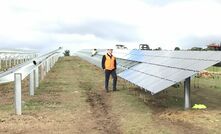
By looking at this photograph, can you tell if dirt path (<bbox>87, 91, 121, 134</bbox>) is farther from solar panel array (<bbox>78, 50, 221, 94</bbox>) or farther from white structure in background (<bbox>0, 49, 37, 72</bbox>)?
→ white structure in background (<bbox>0, 49, 37, 72</bbox>)

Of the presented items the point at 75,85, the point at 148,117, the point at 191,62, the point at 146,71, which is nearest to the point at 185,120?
the point at 148,117

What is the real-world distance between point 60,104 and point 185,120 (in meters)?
4.50

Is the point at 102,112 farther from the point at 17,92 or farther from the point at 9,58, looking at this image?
the point at 9,58

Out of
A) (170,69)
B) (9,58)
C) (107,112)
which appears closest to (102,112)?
(107,112)

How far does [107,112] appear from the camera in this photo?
556 inches

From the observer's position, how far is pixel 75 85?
2191cm

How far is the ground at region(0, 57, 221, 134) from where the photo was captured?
457 inches

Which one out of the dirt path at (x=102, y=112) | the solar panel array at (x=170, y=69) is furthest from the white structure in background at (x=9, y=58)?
the dirt path at (x=102, y=112)

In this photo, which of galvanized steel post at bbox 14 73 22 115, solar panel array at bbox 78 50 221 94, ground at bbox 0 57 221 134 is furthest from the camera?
solar panel array at bbox 78 50 221 94

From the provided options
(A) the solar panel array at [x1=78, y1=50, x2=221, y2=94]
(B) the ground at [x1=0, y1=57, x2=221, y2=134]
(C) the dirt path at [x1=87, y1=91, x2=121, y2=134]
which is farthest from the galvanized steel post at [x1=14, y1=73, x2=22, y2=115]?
(A) the solar panel array at [x1=78, y1=50, x2=221, y2=94]

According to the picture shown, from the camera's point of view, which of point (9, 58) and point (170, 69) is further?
point (9, 58)

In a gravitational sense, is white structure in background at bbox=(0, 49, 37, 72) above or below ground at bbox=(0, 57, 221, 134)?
above

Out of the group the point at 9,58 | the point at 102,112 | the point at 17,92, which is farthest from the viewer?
the point at 9,58

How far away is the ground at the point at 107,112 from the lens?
38.1 feet
